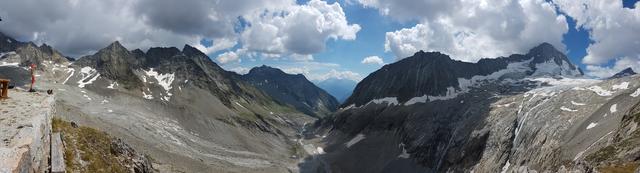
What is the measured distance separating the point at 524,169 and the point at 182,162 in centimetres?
8575

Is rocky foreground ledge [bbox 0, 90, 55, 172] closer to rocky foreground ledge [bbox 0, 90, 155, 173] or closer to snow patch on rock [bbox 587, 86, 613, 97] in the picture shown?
rocky foreground ledge [bbox 0, 90, 155, 173]

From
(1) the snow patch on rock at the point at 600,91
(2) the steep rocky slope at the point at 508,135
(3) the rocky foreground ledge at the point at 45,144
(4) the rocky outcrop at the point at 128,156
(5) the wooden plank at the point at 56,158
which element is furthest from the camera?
(1) the snow patch on rock at the point at 600,91

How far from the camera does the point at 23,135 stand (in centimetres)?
1541

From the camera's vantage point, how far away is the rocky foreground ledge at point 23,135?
1298 centimetres

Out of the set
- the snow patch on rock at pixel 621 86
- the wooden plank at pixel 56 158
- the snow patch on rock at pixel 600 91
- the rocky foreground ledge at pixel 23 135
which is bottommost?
the wooden plank at pixel 56 158

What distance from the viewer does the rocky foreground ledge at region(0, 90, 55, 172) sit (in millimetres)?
12977

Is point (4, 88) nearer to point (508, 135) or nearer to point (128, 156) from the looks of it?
point (128, 156)

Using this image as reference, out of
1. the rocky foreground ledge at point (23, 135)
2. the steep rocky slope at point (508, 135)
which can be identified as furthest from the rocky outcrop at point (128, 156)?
the steep rocky slope at point (508, 135)

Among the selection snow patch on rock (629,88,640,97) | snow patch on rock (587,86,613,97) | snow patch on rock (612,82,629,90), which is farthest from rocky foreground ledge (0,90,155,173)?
snow patch on rock (612,82,629,90)

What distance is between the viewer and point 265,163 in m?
168

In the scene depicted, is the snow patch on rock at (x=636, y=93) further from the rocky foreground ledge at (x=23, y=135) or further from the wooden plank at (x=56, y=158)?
the rocky foreground ledge at (x=23, y=135)

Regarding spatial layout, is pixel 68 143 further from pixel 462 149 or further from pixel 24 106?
pixel 462 149

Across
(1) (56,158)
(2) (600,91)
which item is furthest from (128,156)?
(2) (600,91)

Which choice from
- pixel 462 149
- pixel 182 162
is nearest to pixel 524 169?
pixel 462 149
